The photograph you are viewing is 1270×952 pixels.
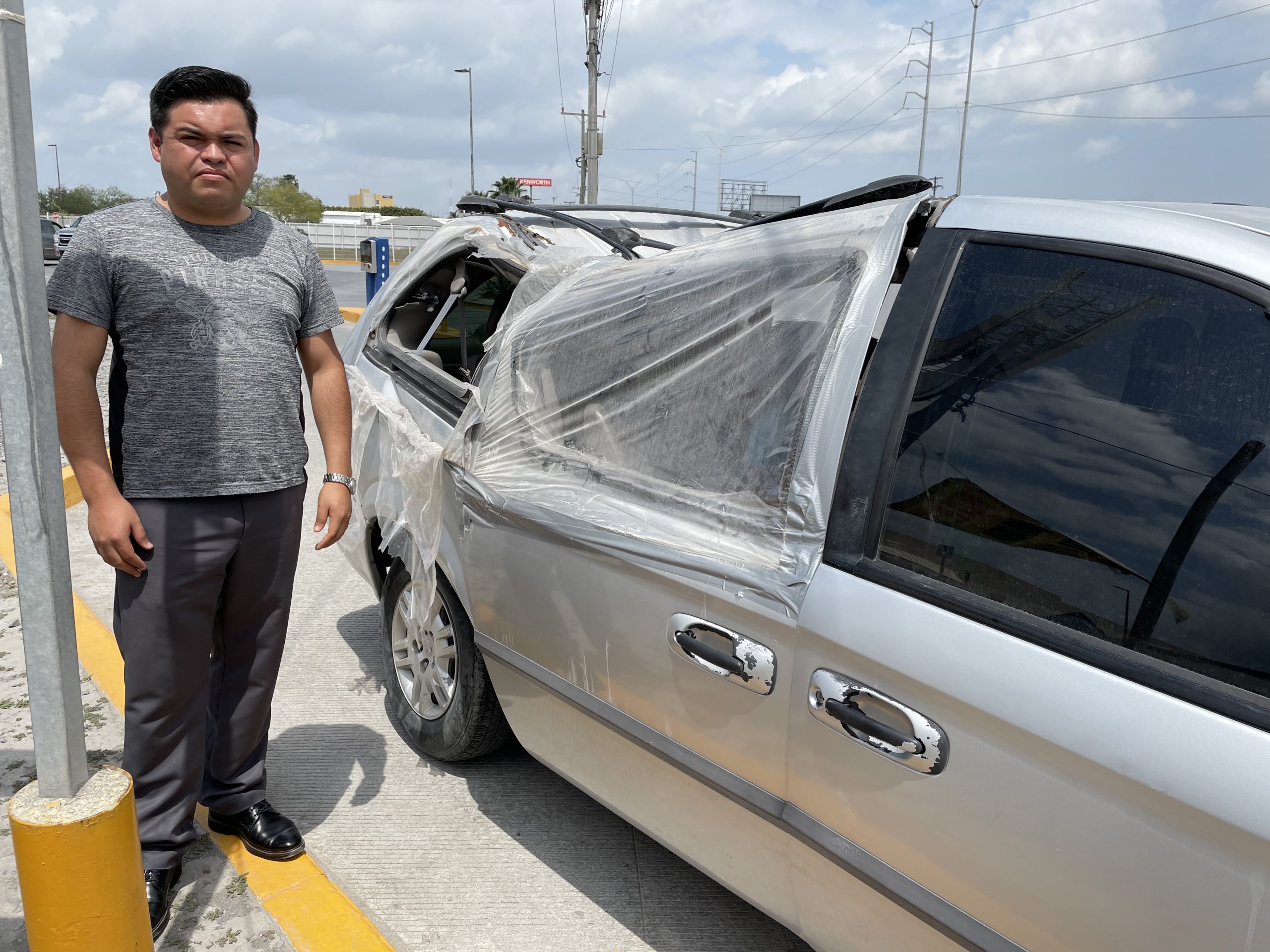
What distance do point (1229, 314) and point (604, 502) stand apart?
4.12 ft

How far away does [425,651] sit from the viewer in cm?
309

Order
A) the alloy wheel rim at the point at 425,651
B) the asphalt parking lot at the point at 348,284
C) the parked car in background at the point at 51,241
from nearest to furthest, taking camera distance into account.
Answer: the alloy wheel rim at the point at 425,651
the asphalt parking lot at the point at 348,284
the parked car in background at the point at 51,241

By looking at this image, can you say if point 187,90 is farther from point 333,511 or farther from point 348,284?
point 348,284

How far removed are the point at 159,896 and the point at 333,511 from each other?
1.03 meters

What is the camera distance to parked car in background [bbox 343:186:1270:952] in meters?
1.33

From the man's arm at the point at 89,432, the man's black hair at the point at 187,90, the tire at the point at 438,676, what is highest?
the man's black hair at the point at 187,90

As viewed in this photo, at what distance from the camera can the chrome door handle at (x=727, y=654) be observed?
1765 millimetres

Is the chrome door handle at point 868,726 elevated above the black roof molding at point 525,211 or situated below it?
below

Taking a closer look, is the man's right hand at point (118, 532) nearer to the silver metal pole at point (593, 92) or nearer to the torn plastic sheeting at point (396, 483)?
the torn plastic sheeting at point (396, 483)

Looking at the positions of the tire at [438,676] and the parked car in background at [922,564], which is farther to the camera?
the tire at [438,676]

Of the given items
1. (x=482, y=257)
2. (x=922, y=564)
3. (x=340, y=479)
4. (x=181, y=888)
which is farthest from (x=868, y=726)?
(x=482, y=257)

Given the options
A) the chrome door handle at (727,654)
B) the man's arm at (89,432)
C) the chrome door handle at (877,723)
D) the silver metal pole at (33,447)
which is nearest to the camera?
the chrome door handle at (877,723)

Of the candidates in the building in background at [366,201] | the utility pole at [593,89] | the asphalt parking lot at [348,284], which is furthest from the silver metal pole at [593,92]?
the building in background at [366,201]

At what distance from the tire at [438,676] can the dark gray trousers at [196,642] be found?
1.61ft
